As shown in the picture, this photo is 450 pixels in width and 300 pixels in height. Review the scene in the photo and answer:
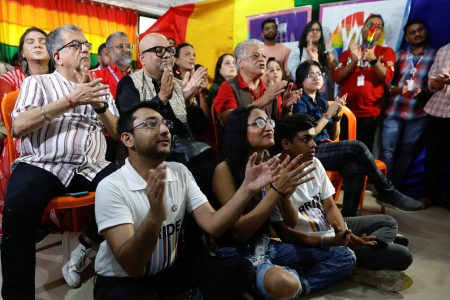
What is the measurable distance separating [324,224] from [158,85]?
4.38 ft

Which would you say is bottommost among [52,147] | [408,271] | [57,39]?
[408,271]

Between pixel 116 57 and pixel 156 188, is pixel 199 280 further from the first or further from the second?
pixel 116 57

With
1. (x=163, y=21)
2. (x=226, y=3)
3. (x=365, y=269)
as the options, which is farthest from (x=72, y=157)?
(x=163, y=21)

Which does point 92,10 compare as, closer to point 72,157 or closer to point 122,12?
point 122,12

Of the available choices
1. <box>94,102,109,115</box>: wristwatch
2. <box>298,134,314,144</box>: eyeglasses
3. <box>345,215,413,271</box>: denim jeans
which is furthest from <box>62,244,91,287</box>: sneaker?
<box>345,215,413,271</box>: denim jeans

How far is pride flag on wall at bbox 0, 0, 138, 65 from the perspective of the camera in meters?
5.37

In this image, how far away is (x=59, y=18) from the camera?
5.88m

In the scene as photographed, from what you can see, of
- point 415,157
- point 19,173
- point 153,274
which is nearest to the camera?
point 153,274

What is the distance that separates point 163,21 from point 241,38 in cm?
163

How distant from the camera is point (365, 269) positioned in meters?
2.14

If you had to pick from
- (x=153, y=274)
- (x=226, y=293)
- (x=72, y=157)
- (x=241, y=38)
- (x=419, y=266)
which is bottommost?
(x=419, y=266)

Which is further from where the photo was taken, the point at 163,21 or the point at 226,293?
the point at 163,21

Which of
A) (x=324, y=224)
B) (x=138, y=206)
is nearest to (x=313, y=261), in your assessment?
(x=324, y=224)

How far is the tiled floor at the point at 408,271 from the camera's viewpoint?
2.01 metres
